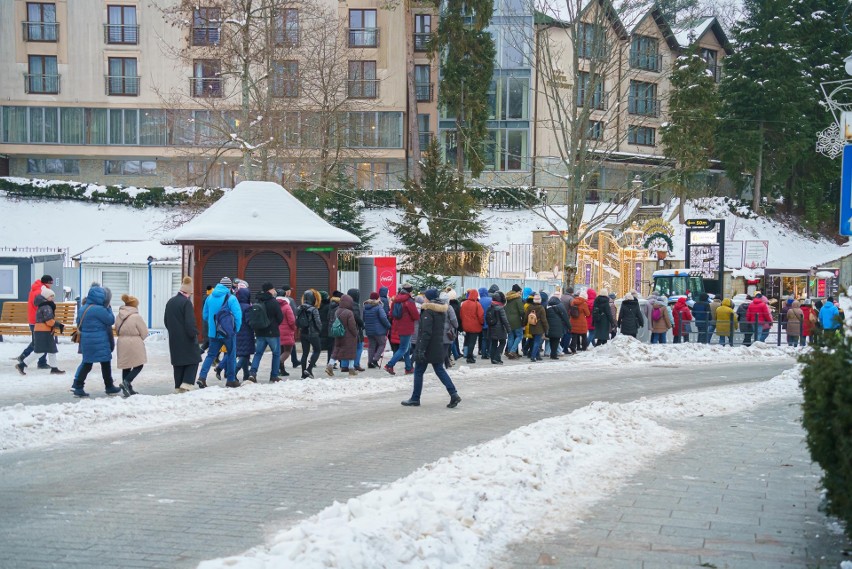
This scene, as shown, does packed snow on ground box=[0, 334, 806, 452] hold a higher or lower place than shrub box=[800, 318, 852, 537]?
lower

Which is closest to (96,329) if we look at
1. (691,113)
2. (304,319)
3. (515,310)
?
(304,319)

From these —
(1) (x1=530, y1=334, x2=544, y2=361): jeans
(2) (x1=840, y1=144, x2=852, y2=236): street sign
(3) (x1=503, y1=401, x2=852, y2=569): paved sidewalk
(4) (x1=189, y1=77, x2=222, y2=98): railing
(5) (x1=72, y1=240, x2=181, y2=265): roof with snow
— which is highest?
(4) (x1=189, y1=77, x2=222, y2=98): railing

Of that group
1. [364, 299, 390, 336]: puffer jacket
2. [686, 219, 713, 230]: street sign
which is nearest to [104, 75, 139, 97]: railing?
[686, 219, 713, 230]: street sign

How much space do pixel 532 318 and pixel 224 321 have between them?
8.53 m

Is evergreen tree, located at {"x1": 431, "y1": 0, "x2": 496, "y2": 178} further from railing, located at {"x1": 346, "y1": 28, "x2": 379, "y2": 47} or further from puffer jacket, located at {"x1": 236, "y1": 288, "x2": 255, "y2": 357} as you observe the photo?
puffer jacket, located at {"x1": 236, "y1": 288, "x2": 255, "y2": 357}

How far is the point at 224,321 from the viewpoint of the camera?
1548 centimetres

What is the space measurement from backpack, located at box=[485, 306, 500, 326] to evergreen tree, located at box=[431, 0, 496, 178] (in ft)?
93.6

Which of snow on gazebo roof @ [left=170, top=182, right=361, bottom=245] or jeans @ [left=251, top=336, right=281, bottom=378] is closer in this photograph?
jeans @ [left=251, top=336, right=281, bottom=378]

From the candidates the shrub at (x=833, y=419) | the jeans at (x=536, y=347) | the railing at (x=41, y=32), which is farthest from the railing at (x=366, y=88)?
the shrub at (x=833, y=419)

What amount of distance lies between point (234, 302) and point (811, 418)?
10.8 metres

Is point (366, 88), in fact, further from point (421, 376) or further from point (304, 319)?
point (421, 376)

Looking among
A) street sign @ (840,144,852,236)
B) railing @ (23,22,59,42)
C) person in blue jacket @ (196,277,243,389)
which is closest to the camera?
street sign @ (840,144,852,236)

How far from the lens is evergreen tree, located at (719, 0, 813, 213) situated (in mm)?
53906

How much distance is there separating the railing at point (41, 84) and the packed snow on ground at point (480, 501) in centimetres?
4942
